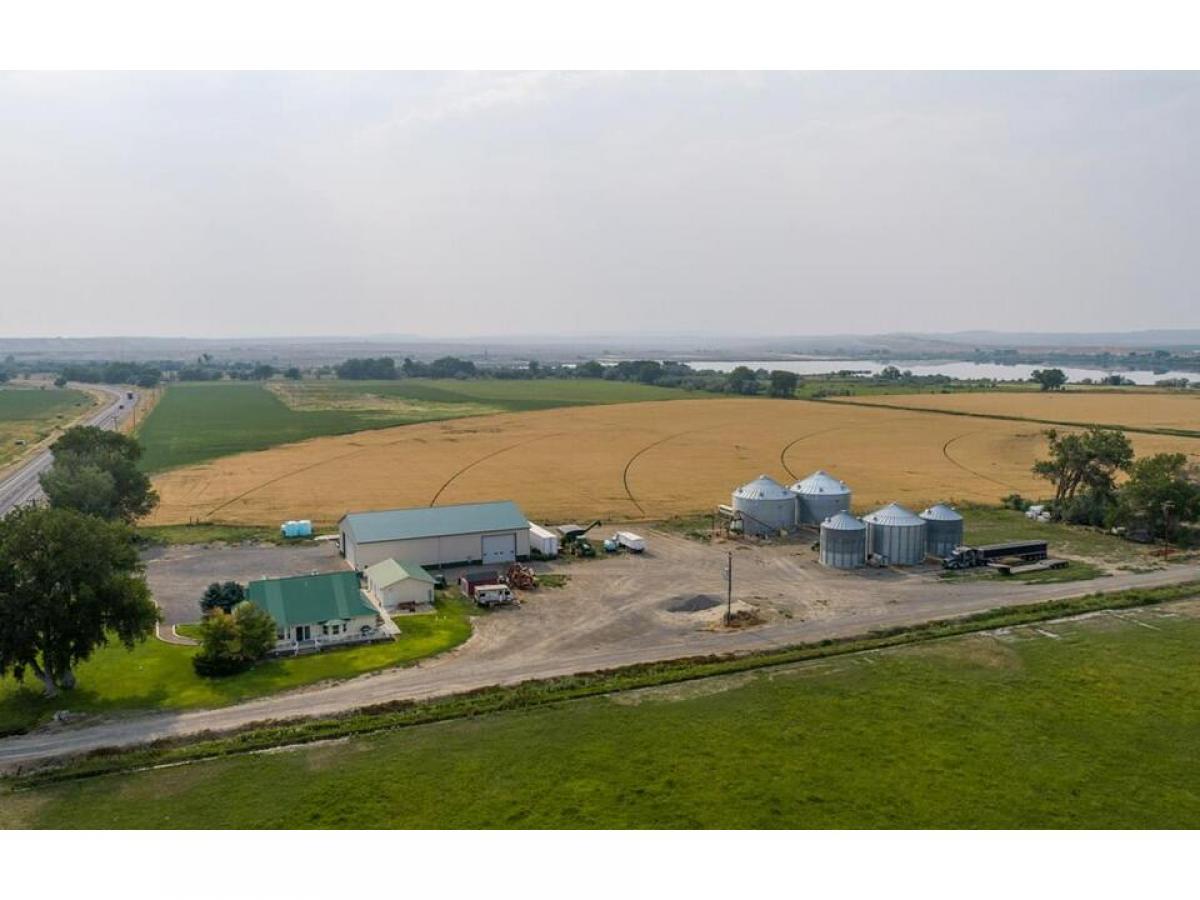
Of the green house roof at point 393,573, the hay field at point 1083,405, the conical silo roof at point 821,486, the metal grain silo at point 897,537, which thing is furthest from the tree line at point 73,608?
the hay field at point 1083,405

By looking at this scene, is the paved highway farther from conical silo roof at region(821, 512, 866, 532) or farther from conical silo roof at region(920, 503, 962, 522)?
conical silo roof at region(920, 503, 962, 522)


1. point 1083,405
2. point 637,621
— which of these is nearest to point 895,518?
point 637,621

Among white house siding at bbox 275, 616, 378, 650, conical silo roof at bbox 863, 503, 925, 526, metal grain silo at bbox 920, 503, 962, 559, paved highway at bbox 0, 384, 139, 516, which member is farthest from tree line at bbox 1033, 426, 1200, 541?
paved highway at bbox 0, 384, 139, 516

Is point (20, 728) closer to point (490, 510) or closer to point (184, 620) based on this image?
point (184, 620)

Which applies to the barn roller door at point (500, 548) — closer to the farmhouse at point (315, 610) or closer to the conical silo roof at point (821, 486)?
the farmhouse at point (315, 610)

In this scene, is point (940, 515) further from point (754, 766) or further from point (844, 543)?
point (754, 766)

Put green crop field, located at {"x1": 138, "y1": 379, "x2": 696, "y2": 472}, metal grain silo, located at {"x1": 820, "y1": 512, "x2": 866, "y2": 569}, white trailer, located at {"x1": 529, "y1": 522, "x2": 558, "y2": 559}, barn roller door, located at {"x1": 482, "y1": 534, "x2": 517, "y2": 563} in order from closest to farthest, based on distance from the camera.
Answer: metal grain silo, located at {"x1": 820, "y1": 512, "x2": 866, "y2": 569}, barn roller door, located at {"x1": 482, "y1": 534, "x2": 517, "y2": 563}, white trailer, located at {"x1": 529, "y1": 522, "x2": 558, "y2": 559}, green crop field, located at {"x1": 138, "y1": 379, "x2": 696, "y2": 472}
